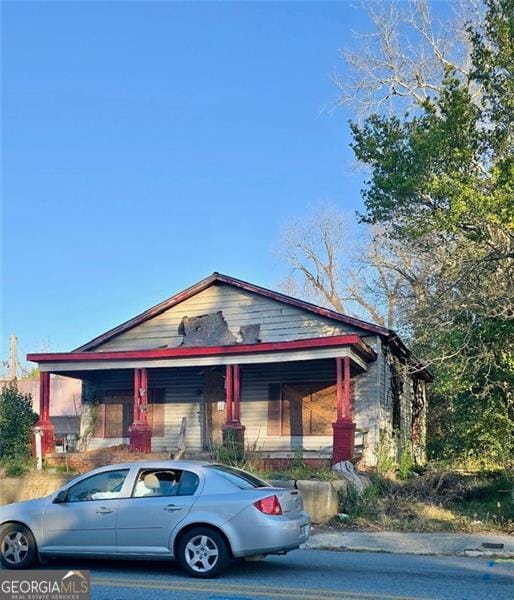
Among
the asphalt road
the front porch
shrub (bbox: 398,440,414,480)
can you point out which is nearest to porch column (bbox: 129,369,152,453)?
the front porch

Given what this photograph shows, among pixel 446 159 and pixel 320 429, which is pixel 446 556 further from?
pixel 320 429

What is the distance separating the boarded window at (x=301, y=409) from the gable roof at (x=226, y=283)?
2.06m

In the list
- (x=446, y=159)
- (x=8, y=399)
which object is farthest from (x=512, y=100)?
(x=8, y=399)

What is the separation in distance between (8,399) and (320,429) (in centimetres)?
918

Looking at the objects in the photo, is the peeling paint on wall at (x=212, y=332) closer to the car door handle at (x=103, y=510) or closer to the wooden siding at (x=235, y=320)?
the wooden siding at (x=235, y=320)

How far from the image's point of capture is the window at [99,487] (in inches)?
374

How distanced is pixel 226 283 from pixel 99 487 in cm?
1475

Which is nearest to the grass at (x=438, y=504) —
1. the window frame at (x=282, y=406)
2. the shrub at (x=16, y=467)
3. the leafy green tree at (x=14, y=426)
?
the window frame at (x=282, y=406)

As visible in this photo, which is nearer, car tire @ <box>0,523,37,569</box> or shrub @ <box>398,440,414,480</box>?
car tire @ <box>0,523,37,569</box>

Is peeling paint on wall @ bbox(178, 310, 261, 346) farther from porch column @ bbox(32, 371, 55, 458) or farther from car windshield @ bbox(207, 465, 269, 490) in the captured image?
car windshield @ bbox(207, 465, 269, 490)

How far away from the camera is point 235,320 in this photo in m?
23.7

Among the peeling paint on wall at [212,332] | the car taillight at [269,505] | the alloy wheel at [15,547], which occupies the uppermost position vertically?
the peeling paint on wall at [212,332]

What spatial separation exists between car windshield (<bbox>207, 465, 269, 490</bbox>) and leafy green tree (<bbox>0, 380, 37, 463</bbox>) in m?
13.5

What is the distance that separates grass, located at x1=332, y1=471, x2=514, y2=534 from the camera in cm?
1422
